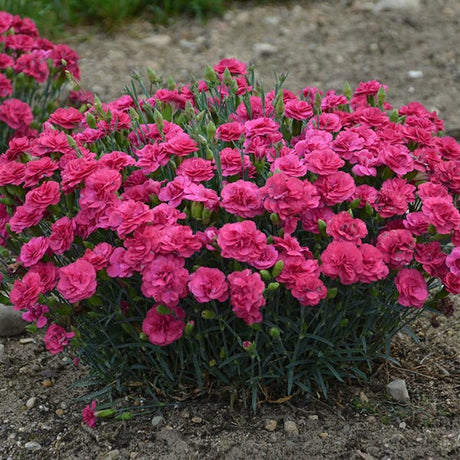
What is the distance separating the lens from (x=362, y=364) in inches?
99.9

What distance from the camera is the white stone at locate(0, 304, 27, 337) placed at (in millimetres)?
2922

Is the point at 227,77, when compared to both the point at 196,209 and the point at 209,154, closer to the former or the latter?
the point at 209,154

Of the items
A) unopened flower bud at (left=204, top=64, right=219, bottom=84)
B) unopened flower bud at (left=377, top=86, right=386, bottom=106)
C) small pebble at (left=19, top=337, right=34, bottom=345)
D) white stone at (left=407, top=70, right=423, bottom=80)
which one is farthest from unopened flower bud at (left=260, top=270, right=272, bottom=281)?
white stone at (left=407, top=70, right=423, bottom=80)

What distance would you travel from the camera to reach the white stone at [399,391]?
241 cm

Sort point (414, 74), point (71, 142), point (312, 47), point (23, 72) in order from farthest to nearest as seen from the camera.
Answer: point (312, 47)
point (414, 74)
point (23, 72)
point (71, 142)

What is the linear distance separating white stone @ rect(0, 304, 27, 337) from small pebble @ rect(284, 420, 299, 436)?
1.17 metres

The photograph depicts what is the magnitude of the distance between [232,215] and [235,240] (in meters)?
0.27

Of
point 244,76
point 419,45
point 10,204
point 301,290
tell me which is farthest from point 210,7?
point 301,290

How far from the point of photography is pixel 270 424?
2.33m

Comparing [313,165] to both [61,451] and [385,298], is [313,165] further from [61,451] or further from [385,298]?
[61,451]

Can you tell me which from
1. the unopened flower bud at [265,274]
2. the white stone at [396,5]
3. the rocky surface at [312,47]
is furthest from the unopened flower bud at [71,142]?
the white stone at [396,5]

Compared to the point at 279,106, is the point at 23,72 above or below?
below

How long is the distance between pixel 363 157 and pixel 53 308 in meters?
0.98

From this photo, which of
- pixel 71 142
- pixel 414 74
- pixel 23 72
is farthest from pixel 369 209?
pixel 414 74
